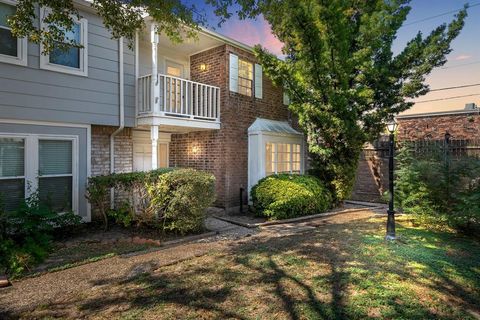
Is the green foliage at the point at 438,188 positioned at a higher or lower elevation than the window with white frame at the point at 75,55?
lower

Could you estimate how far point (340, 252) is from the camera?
5.46 m

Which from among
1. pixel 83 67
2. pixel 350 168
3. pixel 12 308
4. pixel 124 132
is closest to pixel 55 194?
pixel 124 132

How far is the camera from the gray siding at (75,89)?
6320mm

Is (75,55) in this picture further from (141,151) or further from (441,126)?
(441,126)

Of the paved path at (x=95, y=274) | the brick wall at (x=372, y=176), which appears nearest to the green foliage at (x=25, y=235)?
the paved path at (x=95, y=274)

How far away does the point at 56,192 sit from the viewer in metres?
7.12

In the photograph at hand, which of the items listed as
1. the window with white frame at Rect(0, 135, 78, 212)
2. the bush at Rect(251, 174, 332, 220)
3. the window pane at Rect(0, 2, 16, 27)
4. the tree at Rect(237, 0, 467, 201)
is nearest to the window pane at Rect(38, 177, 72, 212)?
the window with white frame at Rect(0, 135, 78, 212)

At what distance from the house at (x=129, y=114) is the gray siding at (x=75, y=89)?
0.07ft

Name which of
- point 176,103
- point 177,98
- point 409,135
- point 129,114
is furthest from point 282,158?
point 409,135

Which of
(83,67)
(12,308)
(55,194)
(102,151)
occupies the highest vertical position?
(83,67)

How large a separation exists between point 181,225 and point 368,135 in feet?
21.5

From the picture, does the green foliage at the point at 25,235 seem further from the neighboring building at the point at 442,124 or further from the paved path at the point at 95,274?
the neighboring building at the point at 442,124

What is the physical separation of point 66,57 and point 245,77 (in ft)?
18.6

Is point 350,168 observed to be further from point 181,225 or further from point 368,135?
point 181,225
